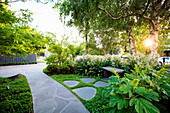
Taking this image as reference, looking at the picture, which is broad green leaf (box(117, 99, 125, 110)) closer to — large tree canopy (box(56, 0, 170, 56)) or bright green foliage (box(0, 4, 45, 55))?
bright green foliage (box(0, 4, 45, 55))

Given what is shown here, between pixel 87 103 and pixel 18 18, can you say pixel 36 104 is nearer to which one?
pixel 87 103

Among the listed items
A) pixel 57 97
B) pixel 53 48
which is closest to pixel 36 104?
pixel 57 97

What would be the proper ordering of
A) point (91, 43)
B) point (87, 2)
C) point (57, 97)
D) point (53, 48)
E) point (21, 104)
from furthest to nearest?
point (91, 43) < point (53, 48) < point (87, 2) < point (57, 97) < point (21, 104)

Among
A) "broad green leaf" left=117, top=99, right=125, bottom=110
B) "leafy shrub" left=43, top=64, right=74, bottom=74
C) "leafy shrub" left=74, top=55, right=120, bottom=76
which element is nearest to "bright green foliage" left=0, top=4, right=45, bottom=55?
"broad green leaf" left=117, top=99, right=125, bottom=110

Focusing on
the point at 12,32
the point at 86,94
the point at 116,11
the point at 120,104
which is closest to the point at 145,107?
the point at 120,104

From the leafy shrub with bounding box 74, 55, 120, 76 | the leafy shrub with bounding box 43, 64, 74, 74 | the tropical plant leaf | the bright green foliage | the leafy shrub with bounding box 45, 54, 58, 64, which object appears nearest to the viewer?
the tropical plant leaf

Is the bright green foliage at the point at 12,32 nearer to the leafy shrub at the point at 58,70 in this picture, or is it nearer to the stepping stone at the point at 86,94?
the stepping stone at the point at 86,94

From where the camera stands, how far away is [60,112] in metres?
1.69

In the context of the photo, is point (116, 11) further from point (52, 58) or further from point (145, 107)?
point (52, 58)

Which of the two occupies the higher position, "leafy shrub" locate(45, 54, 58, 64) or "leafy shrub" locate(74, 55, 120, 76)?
"leafy shrub" locate(45, 54, 58, 64)

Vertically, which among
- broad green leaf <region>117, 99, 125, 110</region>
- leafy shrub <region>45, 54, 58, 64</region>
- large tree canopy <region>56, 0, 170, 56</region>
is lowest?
broad green leaf <region>117, 99, 125, 110</region>

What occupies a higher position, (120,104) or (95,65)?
(120,104)

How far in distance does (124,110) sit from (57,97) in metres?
1.98

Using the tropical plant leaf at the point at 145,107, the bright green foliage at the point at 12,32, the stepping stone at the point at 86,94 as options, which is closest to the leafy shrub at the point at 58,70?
the stepping stone at the point at 86,94
